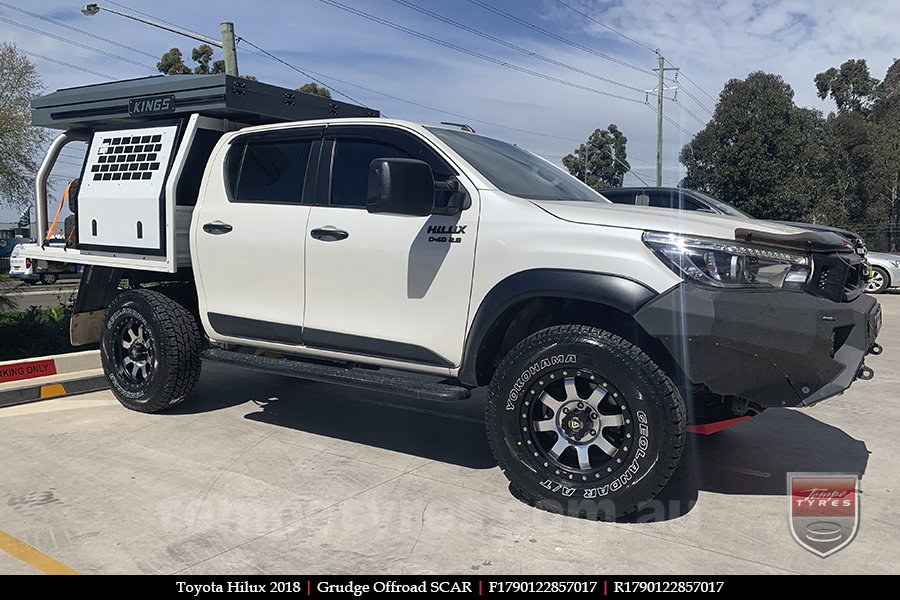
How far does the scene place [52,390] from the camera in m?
6.05

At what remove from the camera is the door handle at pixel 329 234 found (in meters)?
4.56

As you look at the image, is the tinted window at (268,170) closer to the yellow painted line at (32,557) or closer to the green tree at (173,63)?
the yellow painted line at (32,557)

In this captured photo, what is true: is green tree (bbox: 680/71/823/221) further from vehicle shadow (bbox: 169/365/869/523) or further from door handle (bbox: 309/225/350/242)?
door handle (bbox: 309/225/350/242)

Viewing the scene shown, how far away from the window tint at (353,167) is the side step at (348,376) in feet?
3.44

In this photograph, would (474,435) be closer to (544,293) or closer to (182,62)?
(544,293)

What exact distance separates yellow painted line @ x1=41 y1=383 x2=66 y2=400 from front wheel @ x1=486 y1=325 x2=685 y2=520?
159 inches

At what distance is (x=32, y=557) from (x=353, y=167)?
2.75 metres

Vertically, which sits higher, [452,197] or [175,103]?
[175,103]

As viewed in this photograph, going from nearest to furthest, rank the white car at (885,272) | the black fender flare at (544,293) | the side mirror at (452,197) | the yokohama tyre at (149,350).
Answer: the black fender flare at (544,293) < the side mirror at (452,197) < the yokohama tyre at (149,350) < the white car at (885,272)

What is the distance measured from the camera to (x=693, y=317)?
3.40 metres

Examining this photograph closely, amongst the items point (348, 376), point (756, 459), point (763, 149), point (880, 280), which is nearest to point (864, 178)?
point (763, 149)

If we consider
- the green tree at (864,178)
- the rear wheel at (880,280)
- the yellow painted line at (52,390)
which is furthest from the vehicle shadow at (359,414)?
the green tree at (864,178)

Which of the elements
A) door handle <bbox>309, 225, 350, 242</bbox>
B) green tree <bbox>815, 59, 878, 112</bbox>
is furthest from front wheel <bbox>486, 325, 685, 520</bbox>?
green tree <bbox>815, 59, 878, 112</bbox>

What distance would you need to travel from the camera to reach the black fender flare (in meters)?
3.56
